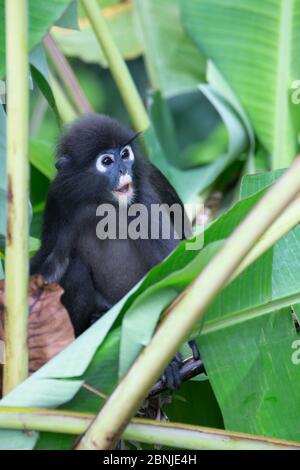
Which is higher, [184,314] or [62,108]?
[62,108]

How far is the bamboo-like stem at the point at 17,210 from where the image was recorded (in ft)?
7.46

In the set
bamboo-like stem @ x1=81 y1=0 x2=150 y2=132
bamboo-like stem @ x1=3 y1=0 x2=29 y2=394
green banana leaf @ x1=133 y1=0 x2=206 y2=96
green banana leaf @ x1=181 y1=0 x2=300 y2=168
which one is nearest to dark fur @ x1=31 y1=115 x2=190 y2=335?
bamboo-like stem @ x1=81 y1=0 x2=150 y2=132

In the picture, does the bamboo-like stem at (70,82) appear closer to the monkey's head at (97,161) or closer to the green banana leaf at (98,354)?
the monkey's head at (97,161)

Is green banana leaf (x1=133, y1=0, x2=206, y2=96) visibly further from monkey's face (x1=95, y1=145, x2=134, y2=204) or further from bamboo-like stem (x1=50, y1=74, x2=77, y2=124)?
monkey's face (x1=95, y1=145, x2=134, y2=204)

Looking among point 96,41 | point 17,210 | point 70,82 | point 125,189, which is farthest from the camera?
point 96,41

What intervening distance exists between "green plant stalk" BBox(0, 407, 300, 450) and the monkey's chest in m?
1.16

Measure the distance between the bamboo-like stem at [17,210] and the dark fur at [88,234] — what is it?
933 mm

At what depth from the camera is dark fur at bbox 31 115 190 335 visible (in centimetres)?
327

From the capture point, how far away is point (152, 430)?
2.23m

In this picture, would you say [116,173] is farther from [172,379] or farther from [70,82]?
[70,82]

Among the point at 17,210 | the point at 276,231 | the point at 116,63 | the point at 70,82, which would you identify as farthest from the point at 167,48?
the point at 276,231

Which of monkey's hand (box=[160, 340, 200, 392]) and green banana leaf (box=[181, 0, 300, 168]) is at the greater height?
green banana leaf (box=[181, 0, 300, 168])

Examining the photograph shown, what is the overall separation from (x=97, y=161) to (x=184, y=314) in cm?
142

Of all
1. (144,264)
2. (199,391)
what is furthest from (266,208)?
(144,264)
